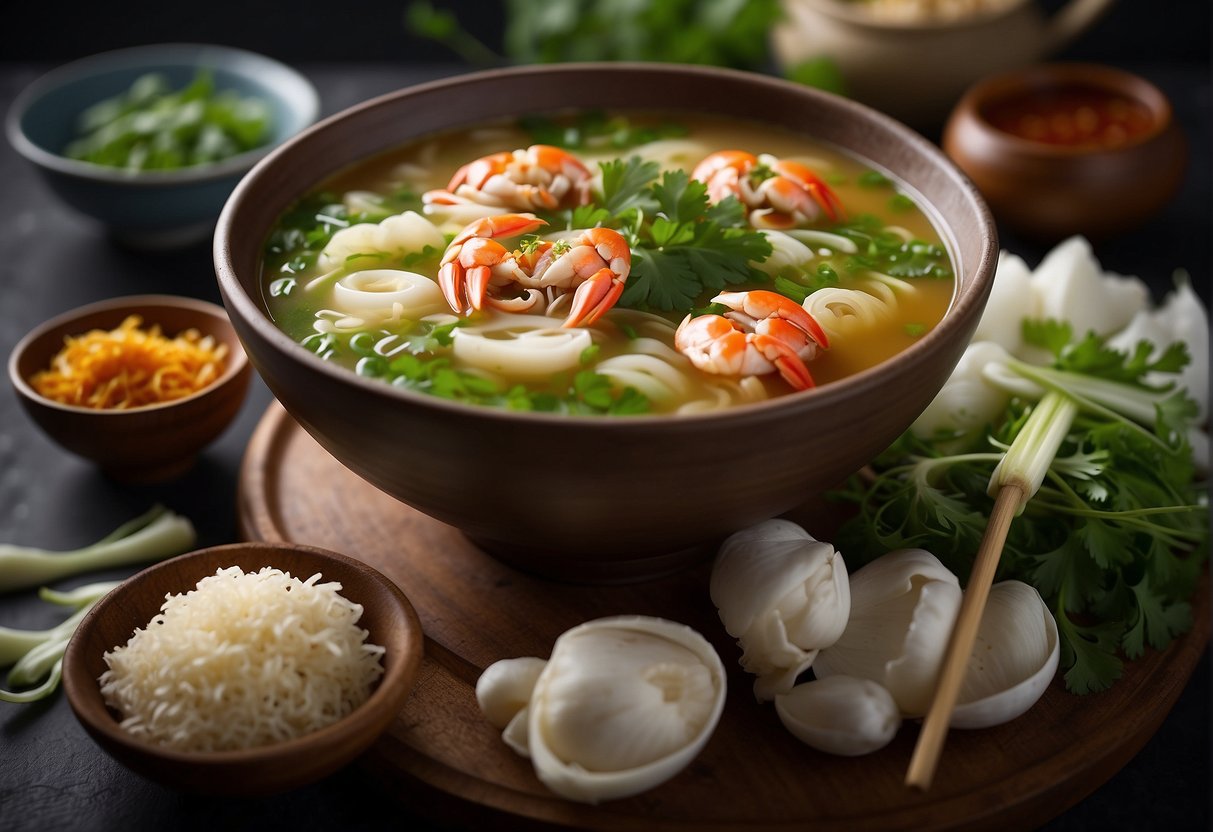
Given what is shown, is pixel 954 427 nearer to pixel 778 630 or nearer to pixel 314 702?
pixel 778 630

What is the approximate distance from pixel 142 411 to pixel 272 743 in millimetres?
Answer: 1159

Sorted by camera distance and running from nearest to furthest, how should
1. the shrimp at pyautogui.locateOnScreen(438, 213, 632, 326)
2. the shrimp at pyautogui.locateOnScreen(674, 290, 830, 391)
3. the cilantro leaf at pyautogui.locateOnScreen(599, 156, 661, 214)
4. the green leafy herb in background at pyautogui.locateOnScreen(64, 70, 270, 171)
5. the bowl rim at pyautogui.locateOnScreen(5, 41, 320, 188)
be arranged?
1. the shrimp at pyautogui.locateOnScreen(674, 290, 830, 391)
2. the shrimp at pyautogui.locateOnScreen(438, 213, 632, 326)
3. the cilantro leaf at pyautogui.locateOnScreen(599, 156, 661, 214)
4. the bowl rim at pyautogui.locateOnScreen(5, 41, 320, 188)
5. the green leafy herb in background at pyautogui.locateOnScreen(64, 70, 270, 171)

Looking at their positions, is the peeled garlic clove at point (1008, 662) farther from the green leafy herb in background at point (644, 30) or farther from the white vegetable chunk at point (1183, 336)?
the green leafy herb in background at point (644, 30)

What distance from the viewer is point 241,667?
2.16 m

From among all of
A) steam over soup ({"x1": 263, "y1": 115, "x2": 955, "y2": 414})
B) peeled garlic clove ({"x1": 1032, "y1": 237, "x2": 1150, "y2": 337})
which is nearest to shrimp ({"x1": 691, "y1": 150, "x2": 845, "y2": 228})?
steam over soup ({"x1": 263, "y1": 115, "x2": 955, "y2": 414})

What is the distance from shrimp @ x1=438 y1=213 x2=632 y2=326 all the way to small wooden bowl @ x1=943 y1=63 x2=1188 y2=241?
5.95ft

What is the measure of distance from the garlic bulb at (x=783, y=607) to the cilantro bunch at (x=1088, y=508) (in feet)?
0.93

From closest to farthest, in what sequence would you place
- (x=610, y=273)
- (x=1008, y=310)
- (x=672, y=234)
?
(x=610, y=273), (x=672, y=234), (x=1008, y=310)

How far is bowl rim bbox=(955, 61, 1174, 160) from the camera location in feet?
13.4

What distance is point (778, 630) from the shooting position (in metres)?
2.30

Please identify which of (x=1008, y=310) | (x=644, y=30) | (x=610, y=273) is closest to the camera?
(x=610, y=273)

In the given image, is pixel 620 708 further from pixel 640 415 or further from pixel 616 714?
pixel 640 415

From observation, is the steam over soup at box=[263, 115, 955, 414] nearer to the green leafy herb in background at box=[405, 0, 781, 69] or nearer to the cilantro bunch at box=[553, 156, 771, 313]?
the cilantro bunch at box=[553, 156, 771, 313]

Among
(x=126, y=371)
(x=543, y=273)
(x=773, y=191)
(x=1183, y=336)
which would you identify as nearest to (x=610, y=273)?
(x=543, y=273)
